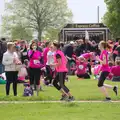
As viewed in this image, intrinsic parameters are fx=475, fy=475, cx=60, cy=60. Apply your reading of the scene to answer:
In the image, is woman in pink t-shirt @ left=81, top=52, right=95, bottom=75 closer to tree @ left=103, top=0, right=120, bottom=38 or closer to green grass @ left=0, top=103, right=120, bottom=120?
green grass @ left=0, top=103, right=120, bottom=120

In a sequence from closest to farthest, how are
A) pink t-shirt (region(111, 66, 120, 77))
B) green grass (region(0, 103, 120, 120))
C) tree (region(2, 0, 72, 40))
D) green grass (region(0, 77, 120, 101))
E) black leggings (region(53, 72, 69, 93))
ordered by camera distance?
1. green grass (region(0, 103, 120, 120))
2. black leggings (region(53, 72, 69, 93))
3. green grass (region(0, 77, 120, 101))
4. pink t-shirt (region(111, 66, 120, 77))
5. tree (region(2, 0, 72, 40))

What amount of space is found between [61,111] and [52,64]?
6.89m

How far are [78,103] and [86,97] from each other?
1346mm

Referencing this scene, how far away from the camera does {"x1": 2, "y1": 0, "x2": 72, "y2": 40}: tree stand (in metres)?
87.2

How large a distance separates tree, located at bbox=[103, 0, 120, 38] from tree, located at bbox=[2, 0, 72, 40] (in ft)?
77.3

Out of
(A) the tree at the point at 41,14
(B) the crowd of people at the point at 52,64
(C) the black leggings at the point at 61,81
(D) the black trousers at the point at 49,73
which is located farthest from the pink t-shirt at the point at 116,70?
(A) the tree at the point at 41,14

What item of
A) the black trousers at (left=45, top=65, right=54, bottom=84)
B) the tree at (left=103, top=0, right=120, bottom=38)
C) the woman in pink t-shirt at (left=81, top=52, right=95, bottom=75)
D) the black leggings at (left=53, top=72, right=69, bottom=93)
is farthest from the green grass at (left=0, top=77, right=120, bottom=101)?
the tree at (left=103, top=0, right=120, bottom=38)

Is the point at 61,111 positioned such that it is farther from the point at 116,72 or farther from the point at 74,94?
the point at 116,72

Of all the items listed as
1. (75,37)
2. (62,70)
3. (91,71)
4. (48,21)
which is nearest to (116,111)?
(62,70)

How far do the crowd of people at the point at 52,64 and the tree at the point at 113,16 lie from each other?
34907mm

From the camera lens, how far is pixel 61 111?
11.6m

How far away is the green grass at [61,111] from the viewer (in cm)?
1080

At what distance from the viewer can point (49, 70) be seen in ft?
62.6

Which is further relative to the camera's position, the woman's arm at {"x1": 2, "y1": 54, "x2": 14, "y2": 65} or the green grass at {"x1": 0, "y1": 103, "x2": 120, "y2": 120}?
the woman's arm at {"x1": 2, "y1": 54, "x2": 14, "y2": 65}
